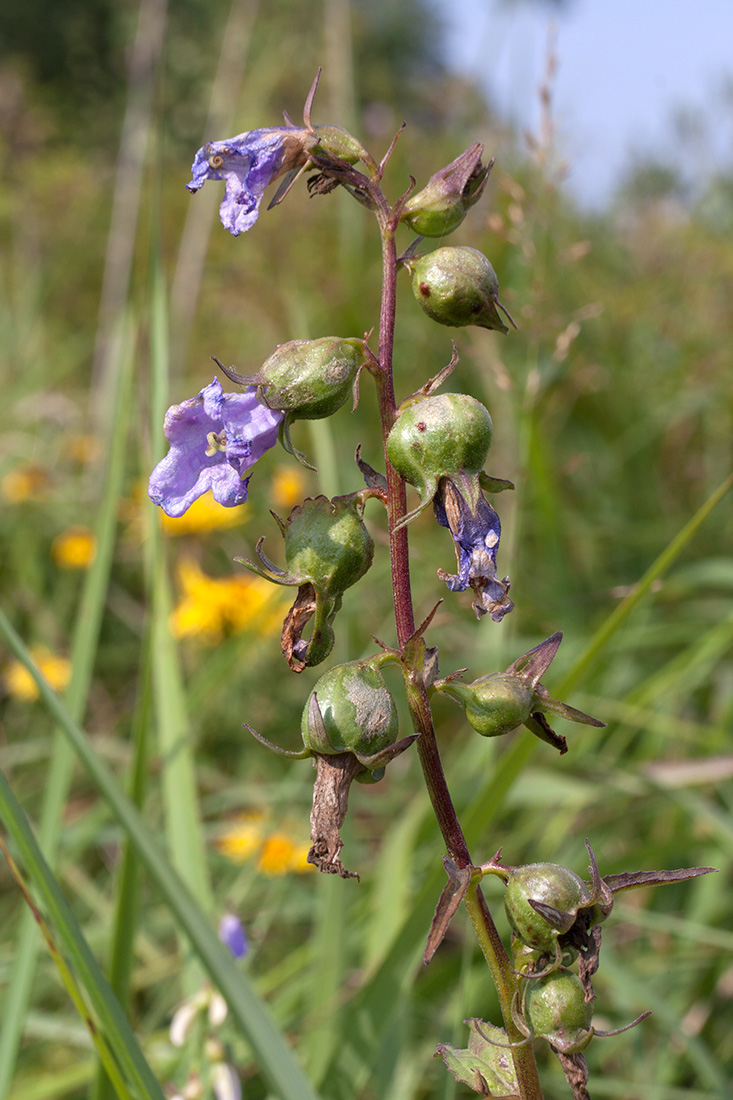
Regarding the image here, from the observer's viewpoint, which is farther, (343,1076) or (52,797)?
(52,797)

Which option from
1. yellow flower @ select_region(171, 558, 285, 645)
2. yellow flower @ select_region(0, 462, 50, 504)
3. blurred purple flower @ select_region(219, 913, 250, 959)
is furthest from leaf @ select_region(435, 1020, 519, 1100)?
yellow flower @ select_region(0, 462, 50, 504)

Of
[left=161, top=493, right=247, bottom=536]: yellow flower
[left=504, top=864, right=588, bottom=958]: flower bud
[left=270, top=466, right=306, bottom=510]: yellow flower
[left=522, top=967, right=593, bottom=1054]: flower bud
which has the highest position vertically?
[left=504, top=864, right=588, bottom=958]: flower bud

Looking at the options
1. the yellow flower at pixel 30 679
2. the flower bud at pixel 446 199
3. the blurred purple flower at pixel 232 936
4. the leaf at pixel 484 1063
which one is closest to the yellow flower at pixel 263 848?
the blurred purple flower at pixel 232 936

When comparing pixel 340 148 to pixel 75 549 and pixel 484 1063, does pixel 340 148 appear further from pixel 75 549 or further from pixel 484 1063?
pixel 75 549

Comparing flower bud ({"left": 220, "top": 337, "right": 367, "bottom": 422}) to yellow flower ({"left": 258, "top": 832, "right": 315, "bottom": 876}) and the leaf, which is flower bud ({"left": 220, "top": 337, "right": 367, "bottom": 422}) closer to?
the leaf

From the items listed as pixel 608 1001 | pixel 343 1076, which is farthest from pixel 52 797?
pixel 608 1001

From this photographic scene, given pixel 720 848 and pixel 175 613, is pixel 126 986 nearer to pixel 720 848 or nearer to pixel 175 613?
pixel 720 848
